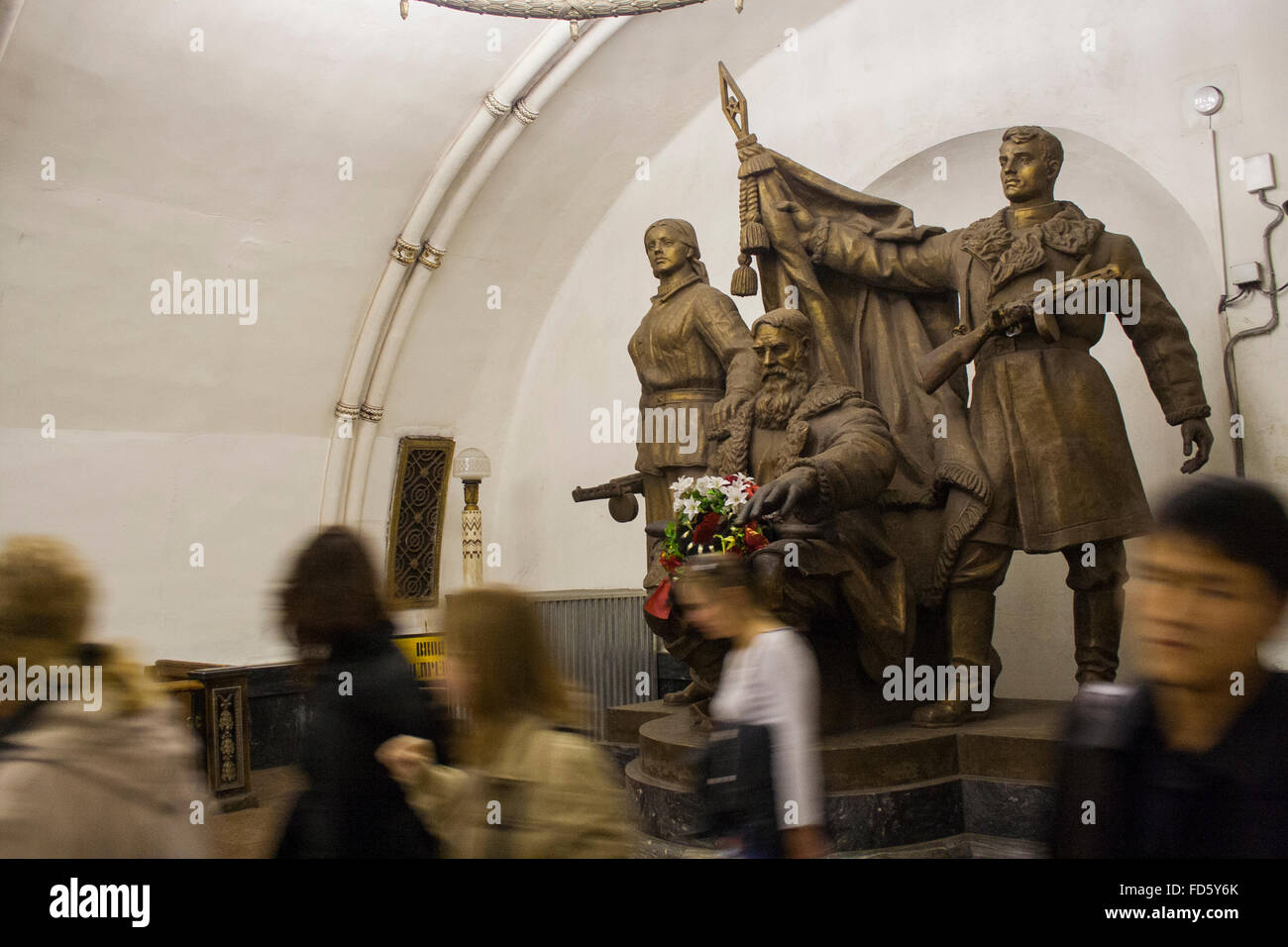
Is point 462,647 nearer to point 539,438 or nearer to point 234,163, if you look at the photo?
point 234,163

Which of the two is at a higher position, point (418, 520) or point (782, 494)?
point (418, 520)

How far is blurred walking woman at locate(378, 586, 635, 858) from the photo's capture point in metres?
1.97

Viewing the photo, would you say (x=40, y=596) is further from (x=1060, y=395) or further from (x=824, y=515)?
(x=1060, y=395)

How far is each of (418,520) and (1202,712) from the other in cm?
878

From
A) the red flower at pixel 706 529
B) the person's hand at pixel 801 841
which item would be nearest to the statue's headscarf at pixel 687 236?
the red flower at pixel 706 529

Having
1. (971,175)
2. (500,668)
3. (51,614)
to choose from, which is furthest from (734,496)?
(971,175)

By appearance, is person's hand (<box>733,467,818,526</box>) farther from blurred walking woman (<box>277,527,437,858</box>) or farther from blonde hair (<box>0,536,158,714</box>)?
blonde hair (<box>0,536,158,714</box>)

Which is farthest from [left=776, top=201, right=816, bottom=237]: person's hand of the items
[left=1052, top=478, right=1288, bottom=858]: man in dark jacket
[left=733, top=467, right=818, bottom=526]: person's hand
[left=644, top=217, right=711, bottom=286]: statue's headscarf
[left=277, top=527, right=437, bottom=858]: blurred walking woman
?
[left=1052, top=478, right=1288, bottom=858]: man in dark jacket

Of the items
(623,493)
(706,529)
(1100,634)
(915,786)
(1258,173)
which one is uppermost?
(1258,173)

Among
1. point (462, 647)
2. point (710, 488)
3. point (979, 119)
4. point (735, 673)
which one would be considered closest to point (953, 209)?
point (979, 119)

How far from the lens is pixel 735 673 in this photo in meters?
2.60

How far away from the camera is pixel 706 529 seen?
4.59 m

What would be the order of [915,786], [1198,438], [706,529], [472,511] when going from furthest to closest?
[472,511] → [1198,438] → [706,529] → [915,786]

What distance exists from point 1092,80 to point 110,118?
5827 mm
